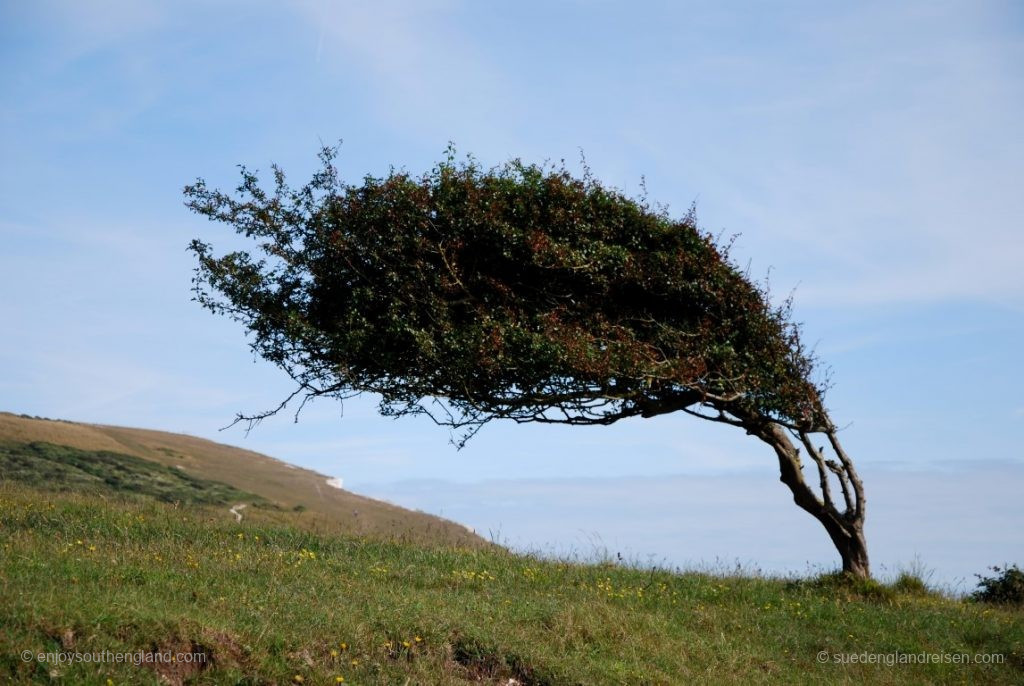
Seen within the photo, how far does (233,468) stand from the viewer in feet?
134

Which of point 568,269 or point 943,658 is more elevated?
point 568,269

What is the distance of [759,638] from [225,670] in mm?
7896

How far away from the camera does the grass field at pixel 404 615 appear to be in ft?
30.7

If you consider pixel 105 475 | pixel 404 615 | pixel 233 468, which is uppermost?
pixel 233 468

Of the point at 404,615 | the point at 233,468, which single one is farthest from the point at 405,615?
the point at 233,468

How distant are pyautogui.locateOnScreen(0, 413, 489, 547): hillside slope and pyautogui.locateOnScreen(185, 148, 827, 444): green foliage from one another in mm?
11418

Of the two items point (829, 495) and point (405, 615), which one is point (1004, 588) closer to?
point (829, 495)

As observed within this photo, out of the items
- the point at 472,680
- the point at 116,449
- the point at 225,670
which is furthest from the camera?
the point at 116,449

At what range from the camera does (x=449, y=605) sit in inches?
474

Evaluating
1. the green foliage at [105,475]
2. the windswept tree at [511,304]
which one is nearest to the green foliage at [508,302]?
the windswept tree at [511,304]

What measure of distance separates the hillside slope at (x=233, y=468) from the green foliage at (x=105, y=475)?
82cm

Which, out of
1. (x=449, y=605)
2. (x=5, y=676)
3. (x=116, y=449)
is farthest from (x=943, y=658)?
(x=116, y=449)

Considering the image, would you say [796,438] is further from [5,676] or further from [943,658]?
[5,676]

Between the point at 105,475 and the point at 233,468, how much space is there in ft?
37.0
